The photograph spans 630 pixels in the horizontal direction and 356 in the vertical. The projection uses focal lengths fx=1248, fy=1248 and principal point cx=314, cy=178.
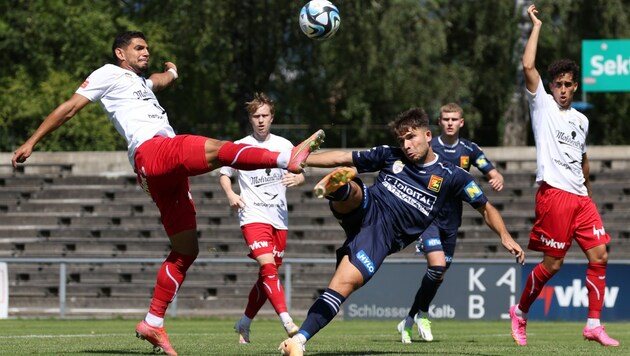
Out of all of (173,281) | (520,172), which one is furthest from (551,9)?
(173,281)

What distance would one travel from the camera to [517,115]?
3709cm

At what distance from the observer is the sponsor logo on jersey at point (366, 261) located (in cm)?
875

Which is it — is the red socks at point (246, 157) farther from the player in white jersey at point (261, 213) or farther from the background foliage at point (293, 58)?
the background foliage at point (293, 58)

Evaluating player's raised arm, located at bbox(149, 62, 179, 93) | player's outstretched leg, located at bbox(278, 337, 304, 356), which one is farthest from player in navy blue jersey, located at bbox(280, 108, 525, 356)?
player's raised arm, located at bbox(149, 62, 179, 93)

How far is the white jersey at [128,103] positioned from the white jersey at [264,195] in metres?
2.18

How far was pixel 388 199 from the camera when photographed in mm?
9250

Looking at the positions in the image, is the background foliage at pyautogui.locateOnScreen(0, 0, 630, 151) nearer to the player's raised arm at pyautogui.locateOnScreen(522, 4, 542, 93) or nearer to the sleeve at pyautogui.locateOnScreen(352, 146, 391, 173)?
the player's raised arm at pyautogui.locateOnScreen(522, 4, 542, 93)

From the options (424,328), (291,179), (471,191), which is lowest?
(424,328)

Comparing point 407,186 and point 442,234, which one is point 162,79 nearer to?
point 407,186

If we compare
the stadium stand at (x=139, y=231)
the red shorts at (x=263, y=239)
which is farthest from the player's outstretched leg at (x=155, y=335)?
the stadium stand at (x=139, y=231)

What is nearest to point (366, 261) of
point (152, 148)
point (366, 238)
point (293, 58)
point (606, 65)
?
point (366, 238)

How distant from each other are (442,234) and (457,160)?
768mm

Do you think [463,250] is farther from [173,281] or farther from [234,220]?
[173,281]

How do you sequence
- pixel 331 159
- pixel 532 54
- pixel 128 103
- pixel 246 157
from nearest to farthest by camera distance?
pixel 246 157 < pixel 331 159 < pixel 128 103 < pixel 532 54
